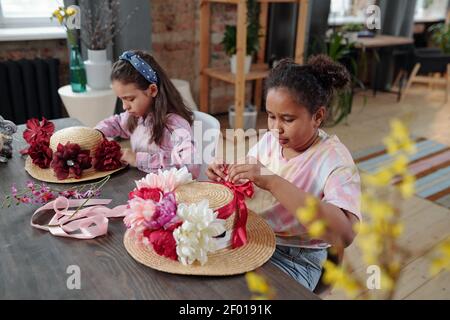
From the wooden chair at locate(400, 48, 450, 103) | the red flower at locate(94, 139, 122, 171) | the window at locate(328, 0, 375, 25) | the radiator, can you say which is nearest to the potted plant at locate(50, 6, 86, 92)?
the radiator

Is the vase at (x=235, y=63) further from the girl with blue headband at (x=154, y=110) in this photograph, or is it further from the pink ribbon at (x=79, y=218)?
the pink ribbon at (x=79, y=218)

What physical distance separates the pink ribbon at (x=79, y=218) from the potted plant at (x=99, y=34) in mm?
2021

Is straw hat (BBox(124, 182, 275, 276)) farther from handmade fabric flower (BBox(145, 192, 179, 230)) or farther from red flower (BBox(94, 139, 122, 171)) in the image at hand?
red flower (BBox(94, 139, 122, 171))

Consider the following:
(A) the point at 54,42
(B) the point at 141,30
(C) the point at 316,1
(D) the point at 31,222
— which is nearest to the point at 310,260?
(D) the point at 31,222

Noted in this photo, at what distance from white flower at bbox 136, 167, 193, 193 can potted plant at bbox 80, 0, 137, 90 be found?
2.16 m

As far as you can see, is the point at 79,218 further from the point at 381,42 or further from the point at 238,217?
the point at 381,42

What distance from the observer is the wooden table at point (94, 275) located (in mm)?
819

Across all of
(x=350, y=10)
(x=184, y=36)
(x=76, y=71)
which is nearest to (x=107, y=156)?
(x=76, y=71)

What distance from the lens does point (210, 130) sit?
1.64m

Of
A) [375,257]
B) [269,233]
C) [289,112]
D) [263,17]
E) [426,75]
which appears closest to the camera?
[375,257]

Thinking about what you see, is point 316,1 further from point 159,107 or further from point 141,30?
point 159,107

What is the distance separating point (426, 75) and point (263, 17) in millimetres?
2743

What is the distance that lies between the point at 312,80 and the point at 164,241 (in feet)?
2.11
